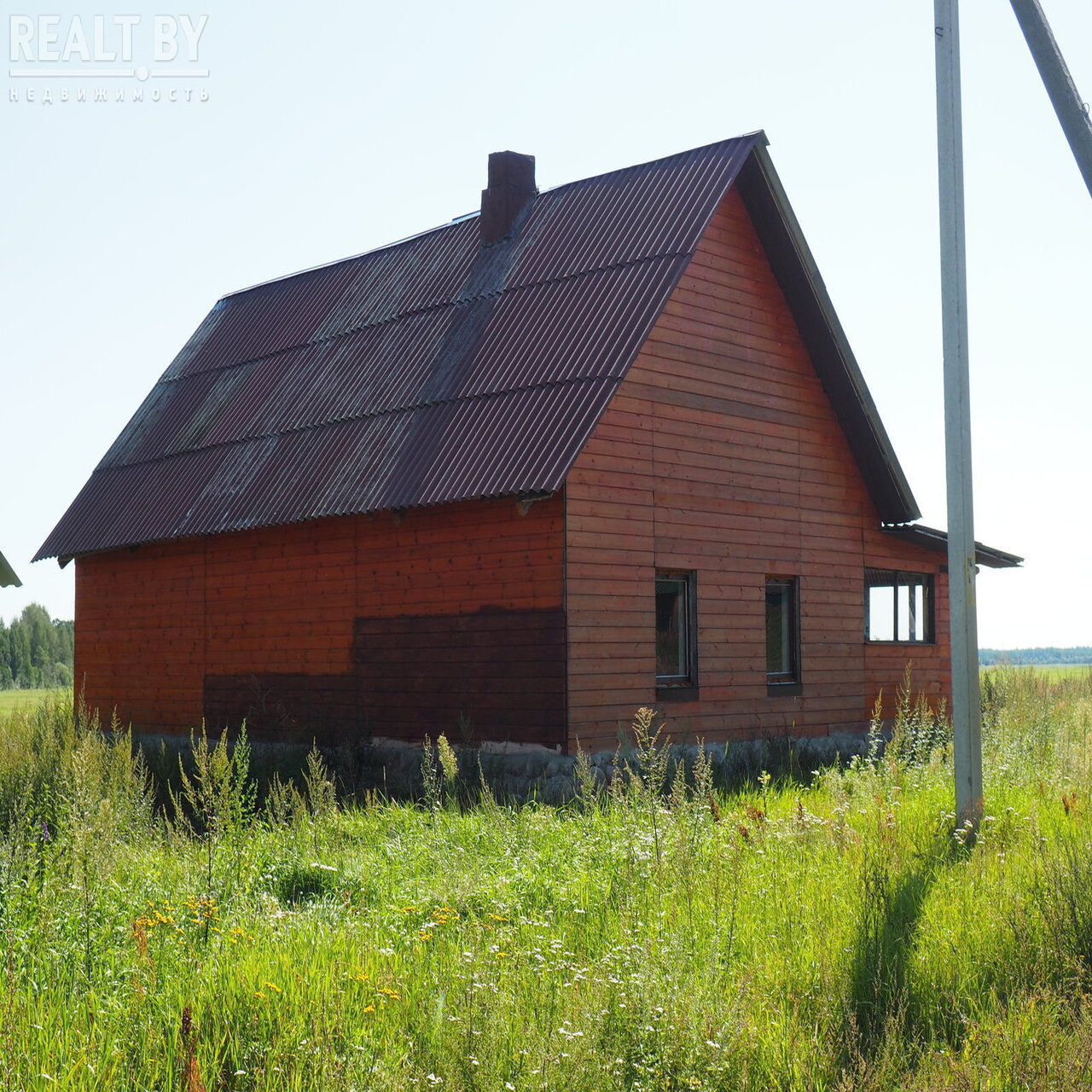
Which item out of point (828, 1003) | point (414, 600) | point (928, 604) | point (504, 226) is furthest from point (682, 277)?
point (828, 1003)

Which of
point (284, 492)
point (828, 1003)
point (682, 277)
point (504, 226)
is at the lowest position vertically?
point (828, 1003)

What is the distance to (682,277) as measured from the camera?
15562 millimetres

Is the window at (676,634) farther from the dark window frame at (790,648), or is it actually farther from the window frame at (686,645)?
the dark window frame at (790,648)

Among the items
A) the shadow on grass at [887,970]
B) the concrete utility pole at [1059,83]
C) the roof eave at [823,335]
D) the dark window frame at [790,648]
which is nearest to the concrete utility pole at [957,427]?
the concrete utility pole at [1059,83]

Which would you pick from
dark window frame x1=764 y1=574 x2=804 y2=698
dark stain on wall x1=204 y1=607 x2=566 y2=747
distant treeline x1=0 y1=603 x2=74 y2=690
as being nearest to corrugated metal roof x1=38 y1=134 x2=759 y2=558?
dark stain on wall x1=204 y1=607 x2=566 y2=747

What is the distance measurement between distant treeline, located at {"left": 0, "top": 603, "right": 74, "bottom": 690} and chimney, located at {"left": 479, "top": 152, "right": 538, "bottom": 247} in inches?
2776

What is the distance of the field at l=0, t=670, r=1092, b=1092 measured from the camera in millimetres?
5301

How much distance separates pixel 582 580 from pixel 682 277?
4186mm

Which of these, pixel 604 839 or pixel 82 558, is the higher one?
pixel 82 558

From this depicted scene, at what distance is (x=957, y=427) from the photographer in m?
9.98

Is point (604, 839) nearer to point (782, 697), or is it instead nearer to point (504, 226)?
point (782, 697)

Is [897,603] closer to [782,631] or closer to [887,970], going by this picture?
[782,631]

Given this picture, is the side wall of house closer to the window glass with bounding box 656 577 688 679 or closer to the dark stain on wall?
the dark stain on wall

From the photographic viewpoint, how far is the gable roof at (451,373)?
1445 centimetres
